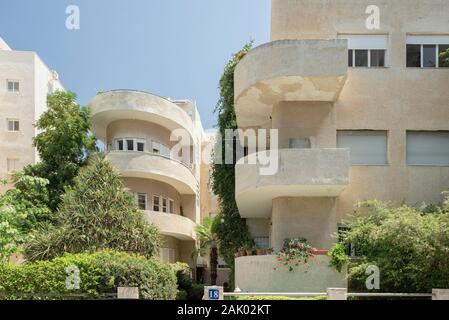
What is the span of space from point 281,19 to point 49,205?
47.6 ft

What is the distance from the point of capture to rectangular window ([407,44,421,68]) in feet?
76.8

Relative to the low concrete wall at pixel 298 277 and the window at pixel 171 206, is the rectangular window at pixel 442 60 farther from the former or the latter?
the window at pixel 171 206

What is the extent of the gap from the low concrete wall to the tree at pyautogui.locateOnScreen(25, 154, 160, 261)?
6.81 m

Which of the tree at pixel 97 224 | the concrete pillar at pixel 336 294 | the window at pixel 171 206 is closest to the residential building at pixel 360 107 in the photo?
the tree at pixel 97 224

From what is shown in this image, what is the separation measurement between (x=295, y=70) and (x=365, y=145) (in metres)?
4.67

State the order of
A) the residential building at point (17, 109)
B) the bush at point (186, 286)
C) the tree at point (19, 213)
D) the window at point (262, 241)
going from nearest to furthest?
the tree at point (19, 213) < the window at point (262, 241) < the bush at point (186, 286) < the residential building at point (17, 109)

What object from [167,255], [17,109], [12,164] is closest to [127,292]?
[167,255]

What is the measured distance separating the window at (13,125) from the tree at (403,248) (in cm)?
2453

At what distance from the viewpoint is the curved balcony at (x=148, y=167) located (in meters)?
30.2

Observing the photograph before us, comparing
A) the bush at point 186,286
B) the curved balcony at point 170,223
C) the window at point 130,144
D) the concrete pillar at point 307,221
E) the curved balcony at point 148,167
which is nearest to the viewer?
the concrete pillar at point 307,221

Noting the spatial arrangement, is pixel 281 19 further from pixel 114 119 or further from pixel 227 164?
pixel 114 119

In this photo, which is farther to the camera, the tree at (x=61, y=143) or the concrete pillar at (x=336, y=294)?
the tree at (x=61, y=143)

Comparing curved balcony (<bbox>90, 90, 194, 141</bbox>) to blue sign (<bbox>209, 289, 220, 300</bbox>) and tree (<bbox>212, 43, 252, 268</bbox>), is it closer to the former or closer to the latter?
tree (<bbox>212, 43, 252, 268</bbox>)

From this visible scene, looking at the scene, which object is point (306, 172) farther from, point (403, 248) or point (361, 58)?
point (361, 58)
